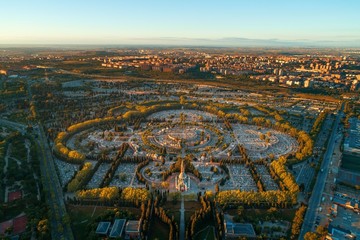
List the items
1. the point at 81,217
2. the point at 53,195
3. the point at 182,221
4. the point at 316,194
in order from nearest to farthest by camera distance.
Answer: the point at 182,221 → the point at 81,217 → the point at 53,195 → the point at 316,194

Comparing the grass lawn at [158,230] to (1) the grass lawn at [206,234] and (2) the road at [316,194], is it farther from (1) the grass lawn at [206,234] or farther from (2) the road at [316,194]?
(2) the road at [316,194]

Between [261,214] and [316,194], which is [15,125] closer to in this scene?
[261,214]

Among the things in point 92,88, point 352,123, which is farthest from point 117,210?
point 92,88

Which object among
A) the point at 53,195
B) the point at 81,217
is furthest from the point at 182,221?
the point at 53,195

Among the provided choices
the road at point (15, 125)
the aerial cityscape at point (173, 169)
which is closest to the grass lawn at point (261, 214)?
the aerial cityscape at point (173, 169)

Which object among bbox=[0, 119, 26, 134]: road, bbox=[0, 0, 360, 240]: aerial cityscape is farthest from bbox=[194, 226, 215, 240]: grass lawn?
bbox=[0, 119, 26, 134]: road

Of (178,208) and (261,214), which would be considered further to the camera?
(178,208)
